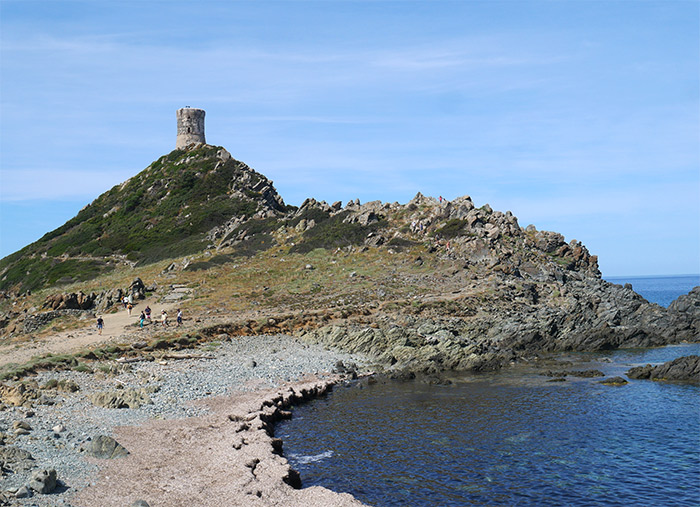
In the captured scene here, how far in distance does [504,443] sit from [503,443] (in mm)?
49

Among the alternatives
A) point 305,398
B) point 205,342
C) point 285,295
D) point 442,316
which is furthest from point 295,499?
point 285,295

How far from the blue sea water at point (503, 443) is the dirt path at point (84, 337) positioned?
76.2 feet

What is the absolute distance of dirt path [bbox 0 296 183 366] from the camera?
44469 mm

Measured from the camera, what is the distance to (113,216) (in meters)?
132

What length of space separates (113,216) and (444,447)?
404 feet

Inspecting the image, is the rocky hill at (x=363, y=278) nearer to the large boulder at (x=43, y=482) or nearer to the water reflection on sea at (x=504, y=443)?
the water reflection on sea at (x=504, y=443)

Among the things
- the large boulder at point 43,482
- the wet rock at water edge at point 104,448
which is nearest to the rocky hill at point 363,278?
the wet rock at water edge at point 104,448

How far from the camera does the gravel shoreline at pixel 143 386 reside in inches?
813

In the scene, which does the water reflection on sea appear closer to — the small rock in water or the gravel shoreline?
the small rock in water

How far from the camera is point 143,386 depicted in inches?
1326

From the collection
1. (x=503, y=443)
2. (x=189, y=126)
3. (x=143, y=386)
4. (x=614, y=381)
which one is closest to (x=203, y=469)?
(x=143, y=386)

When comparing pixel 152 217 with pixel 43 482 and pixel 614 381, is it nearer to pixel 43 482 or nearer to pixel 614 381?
pixel 614 381

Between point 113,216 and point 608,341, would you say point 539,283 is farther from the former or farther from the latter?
point 113,216

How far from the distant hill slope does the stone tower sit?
4348 millimetres
